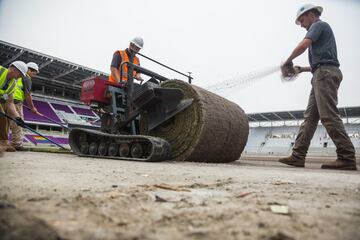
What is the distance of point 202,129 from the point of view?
411 centimetres

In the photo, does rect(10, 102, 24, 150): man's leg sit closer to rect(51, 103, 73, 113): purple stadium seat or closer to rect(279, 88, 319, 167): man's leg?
rect(279, 88, 319, 167): man's leg

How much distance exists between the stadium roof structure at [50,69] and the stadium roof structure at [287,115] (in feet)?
68.2

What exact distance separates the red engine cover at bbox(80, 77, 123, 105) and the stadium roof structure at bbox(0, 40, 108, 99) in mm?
19517

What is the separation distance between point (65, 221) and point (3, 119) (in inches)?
240

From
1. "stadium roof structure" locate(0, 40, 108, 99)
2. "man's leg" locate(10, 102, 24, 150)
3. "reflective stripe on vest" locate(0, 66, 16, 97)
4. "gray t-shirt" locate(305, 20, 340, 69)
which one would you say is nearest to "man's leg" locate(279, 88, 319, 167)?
"gray t-shirt" locate(305, 20, 340, 69)

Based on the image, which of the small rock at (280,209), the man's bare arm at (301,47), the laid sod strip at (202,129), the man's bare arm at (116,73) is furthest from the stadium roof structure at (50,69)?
the small rock at (280,209)

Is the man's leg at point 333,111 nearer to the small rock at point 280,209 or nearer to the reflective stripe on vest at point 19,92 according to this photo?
the small rock at point 280,209

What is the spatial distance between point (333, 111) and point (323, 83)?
429mm

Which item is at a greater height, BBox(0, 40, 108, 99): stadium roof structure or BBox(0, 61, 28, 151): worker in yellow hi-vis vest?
BBox(0, 40, 108, 99): stadium roof structure

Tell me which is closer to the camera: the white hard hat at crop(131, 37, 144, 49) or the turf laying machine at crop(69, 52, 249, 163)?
the turf laying machine at crop(69, 52, 249, 163)

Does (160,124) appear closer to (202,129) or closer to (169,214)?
(202,129)

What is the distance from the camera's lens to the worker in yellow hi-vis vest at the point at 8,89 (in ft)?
16.7

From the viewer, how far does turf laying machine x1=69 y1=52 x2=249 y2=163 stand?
13.9 feet

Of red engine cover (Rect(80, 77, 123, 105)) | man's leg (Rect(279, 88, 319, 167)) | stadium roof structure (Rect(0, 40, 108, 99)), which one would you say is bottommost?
man's leg (Rect(279, 88, 319, 167))
